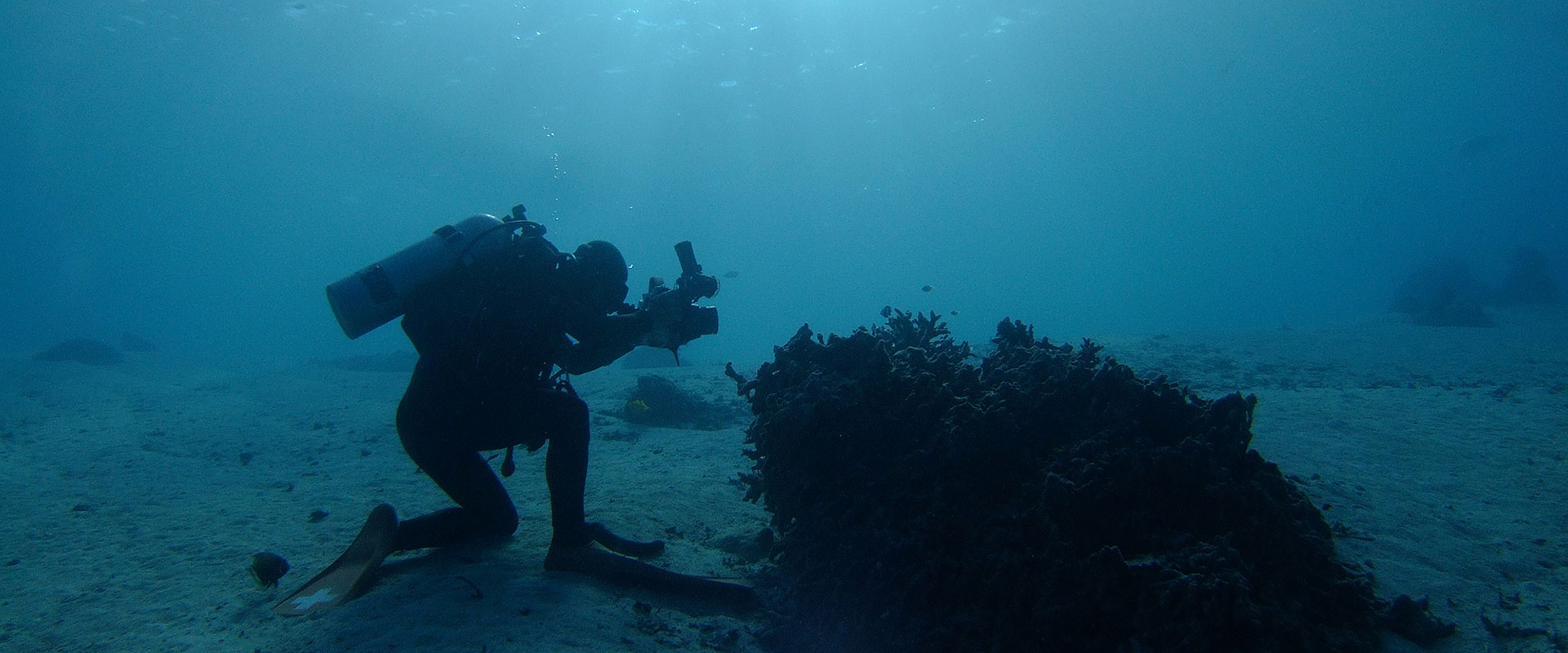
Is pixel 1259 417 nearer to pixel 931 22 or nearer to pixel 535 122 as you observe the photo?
pixel 931 22

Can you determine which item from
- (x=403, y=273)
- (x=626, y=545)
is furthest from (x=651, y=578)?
(x=403, y=273)

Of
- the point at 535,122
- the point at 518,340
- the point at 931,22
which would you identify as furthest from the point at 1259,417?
the point at 535,122

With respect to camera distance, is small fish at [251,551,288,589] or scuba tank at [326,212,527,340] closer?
Answer: scuba tank at [326,212,527,340]

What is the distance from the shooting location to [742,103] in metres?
52.9

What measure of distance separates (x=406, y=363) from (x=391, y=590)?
2913 cm

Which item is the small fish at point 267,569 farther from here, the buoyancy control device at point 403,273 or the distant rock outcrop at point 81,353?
the distant rock outcrop at point 81,353

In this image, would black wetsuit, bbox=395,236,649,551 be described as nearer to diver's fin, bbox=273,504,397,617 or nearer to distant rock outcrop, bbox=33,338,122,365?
diver's fin, bbox=273,504,397,617

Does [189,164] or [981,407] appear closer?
[981,407]

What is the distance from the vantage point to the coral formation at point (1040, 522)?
2.61m

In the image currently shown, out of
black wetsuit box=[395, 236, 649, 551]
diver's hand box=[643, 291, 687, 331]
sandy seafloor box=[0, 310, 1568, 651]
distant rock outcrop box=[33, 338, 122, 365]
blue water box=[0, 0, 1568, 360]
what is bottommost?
distant rock outcrop box=[33, 338, 122, 365]

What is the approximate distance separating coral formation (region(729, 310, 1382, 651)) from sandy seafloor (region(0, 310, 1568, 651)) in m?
0.61

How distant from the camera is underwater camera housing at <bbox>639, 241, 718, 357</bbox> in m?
4.04

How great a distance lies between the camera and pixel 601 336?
3.97m

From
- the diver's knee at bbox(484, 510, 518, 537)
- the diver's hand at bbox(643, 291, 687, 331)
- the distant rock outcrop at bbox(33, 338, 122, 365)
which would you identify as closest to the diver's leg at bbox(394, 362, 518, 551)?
the diver's knee at bbox(484, 510, 518, 537)
